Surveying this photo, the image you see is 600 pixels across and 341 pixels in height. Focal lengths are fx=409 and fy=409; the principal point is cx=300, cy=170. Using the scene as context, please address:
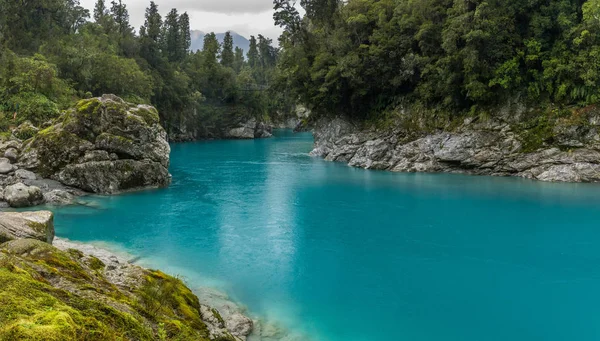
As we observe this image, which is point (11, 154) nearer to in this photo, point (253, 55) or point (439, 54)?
point (439, 54)

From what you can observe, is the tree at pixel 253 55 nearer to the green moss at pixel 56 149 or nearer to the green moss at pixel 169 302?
the green moss at pixel 56 149

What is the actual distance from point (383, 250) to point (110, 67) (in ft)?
150

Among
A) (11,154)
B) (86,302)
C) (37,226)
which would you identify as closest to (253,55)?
(11,154)

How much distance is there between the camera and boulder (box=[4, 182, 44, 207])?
21328 mm

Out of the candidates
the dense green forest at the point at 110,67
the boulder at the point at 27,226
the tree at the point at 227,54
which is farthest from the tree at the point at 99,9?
the boulder at the point at 27,226

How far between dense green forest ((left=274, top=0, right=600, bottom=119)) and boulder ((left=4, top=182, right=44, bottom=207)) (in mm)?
28120

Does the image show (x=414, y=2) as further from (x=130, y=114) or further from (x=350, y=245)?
(x=350, y=245)

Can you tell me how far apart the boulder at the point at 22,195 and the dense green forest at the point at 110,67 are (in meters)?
Answer: 10.8

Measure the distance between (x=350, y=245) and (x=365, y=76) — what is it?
28748mm

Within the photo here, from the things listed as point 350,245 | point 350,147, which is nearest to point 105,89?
point 350,147

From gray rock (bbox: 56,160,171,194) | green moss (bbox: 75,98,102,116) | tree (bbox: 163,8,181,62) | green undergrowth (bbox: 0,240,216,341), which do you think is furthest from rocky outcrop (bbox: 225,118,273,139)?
green undergrowth (bbox: 0,240,216,341)

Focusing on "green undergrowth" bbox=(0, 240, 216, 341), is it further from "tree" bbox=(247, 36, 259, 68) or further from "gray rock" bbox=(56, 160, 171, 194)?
"tree" bbox=(247, 36, 259, 68)

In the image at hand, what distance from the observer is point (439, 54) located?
3788cm

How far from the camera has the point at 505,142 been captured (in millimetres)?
34094
